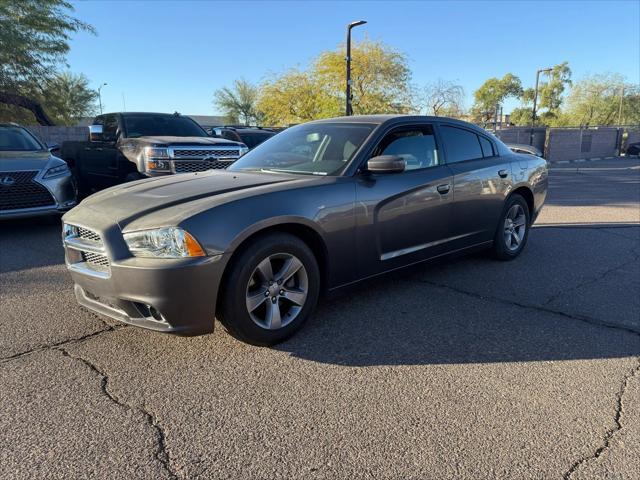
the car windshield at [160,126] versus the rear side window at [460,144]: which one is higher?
the car windshield at [160,126]

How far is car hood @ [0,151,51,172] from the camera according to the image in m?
6.79

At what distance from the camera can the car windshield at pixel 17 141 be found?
769 cm

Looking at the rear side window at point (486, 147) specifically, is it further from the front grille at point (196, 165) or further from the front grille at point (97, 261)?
the front grille at point (97, 261)

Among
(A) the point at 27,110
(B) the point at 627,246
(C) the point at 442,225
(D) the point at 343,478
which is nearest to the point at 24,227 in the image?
(C) the point at 442,225

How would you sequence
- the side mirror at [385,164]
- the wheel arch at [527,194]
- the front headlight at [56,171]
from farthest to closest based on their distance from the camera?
the front headlight at [56,171] → the wheel arch at [527,194] → the side mirror at [385,164]

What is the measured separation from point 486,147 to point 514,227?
1074 millimetres

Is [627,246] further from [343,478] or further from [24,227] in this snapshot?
[24,227]

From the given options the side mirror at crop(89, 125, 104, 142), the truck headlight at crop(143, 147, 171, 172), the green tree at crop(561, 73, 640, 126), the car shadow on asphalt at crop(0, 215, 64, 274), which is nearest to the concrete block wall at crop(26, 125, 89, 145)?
the side mirror at crop(89, 125, 104, 142)

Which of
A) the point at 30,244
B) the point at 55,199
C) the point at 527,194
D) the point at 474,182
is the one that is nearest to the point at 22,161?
the point at 55,199

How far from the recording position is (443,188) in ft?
14.8

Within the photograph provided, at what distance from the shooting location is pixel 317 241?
3605 millimetres

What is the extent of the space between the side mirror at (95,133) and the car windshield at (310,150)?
5015 millimetres

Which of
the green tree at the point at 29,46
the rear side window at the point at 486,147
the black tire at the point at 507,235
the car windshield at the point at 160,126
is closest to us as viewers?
the rear side window at the point at 486,147

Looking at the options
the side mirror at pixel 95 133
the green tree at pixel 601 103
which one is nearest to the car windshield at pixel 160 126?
the side mirror at pixel 95 133
